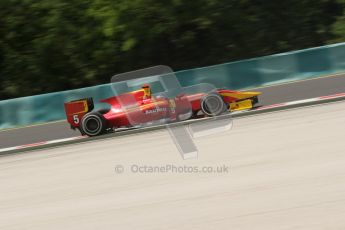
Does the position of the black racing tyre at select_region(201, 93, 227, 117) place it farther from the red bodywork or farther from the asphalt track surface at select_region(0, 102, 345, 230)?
the asphalt track surface at select_region(0, 102, 345, 230)

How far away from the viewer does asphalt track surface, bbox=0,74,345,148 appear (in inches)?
411

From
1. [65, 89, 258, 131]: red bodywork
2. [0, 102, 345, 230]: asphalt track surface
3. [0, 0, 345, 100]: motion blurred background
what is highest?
[0, 0, 345, 100]: motion blurred background

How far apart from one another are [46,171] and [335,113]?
4228 millimetres

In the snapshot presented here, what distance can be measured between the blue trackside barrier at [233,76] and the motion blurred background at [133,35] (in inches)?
181

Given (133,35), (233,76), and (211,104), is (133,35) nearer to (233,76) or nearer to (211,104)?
(233,76)

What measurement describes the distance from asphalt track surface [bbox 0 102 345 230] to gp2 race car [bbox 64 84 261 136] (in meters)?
0.64

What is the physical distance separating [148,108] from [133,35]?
27.0 feet

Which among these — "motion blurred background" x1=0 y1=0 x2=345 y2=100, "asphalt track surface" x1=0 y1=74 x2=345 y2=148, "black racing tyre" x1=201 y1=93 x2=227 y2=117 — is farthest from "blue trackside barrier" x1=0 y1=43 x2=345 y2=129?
"motion blurred background" x1=0 y1=0 x2=345 y2=100

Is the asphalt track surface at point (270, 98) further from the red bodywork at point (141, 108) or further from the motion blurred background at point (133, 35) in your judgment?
the motion blurred background at point (133, 35)

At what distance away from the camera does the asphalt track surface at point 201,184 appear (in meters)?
4.66

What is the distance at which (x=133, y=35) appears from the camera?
55.9 ft

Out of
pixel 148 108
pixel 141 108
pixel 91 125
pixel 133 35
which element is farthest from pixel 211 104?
pixel 133 35

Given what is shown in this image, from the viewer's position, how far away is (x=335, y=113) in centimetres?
834

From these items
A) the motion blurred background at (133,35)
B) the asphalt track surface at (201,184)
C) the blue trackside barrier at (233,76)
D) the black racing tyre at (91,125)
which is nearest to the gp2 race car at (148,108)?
the black racing tyre at (91,125)
